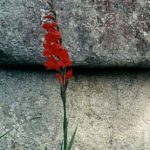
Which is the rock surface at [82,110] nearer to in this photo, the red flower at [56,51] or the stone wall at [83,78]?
the stone wall at [83,78]

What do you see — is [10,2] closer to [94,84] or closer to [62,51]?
[94,84]

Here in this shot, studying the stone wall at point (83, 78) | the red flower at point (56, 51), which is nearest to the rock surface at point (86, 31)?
the stone wall at point (83, 78)

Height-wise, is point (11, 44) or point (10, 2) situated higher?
point (10, 2)

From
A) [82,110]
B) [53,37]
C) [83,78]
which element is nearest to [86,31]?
[83,78]

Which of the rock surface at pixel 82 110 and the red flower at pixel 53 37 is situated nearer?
the red flower at pixel 53 37

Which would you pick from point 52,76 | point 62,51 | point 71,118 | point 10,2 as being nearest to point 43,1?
point 10,2

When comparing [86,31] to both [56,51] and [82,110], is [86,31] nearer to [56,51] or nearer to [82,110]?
[82,110]
